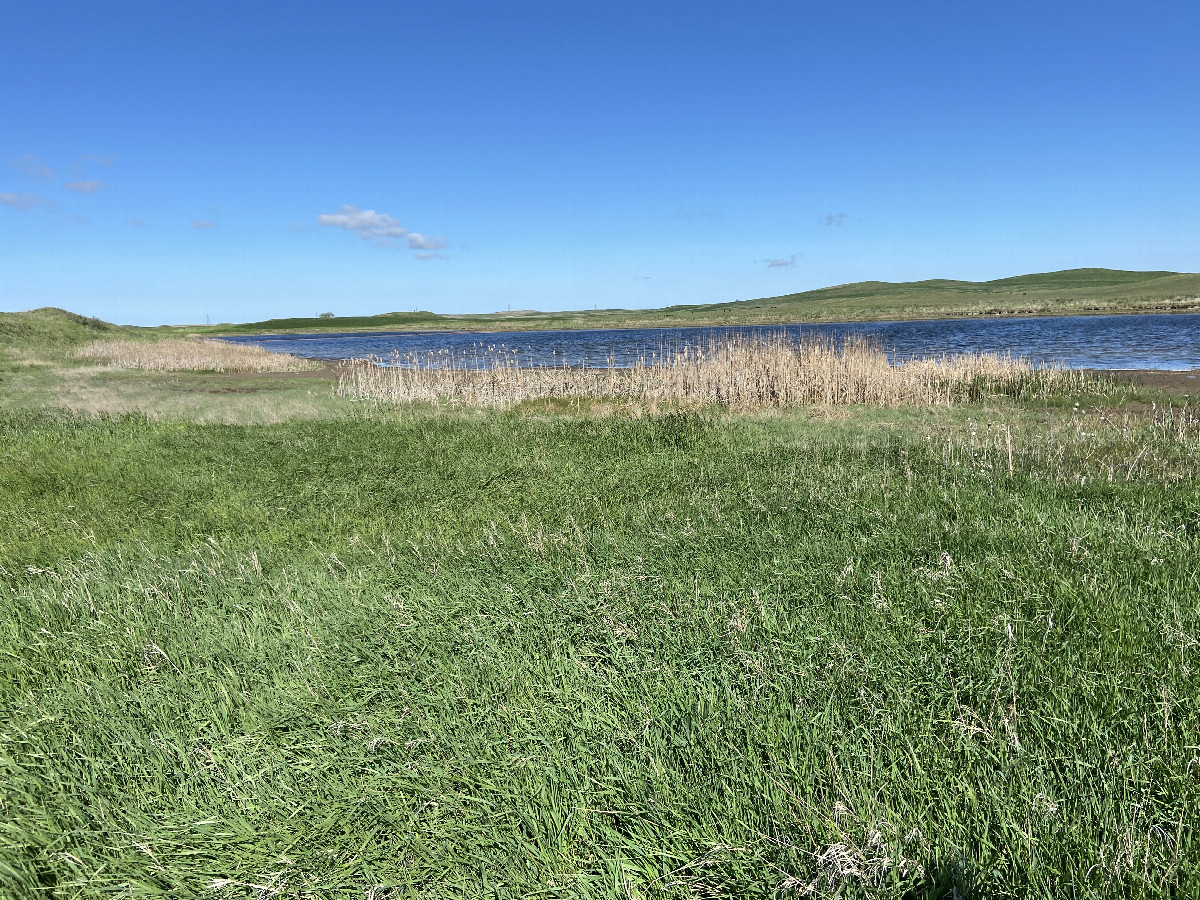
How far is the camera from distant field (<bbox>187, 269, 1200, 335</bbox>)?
291 ft

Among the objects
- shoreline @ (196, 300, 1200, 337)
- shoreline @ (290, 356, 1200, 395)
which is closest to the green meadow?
shoreline @ (290, 356, 1200, 395)

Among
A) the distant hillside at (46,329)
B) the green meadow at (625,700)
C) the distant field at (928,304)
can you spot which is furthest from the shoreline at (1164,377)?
the distant field at (928,304)

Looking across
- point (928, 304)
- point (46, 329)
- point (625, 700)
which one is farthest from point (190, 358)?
point (928, 304)

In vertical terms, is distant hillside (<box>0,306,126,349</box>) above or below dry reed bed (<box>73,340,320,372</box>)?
above

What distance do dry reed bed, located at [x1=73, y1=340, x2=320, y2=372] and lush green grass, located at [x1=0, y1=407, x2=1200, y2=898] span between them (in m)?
34.4

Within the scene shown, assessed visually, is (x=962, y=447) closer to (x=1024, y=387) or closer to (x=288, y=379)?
(x=1024, y=387)

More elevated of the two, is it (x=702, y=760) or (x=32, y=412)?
(x=32, y=412)

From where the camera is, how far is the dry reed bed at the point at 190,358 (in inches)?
1455

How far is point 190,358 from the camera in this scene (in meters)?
38.6

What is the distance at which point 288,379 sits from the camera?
3120cm

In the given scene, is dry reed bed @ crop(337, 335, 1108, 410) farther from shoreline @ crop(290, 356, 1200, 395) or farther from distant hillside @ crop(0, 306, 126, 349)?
distant hillside @ crop(0, 306, 126, 349)

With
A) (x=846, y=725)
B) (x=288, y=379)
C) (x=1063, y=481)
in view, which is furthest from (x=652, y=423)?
(x=288, y=379)

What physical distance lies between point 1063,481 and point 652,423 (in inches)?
292

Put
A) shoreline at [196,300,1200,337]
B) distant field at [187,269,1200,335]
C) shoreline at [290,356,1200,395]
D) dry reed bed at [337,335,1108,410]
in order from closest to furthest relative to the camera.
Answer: dry reed bed at [337,335,1108,410] → shoreline at [290,356,1200,395] → shoreline at [196,300,1200,337] → distant field at [187,269,1200,335]
